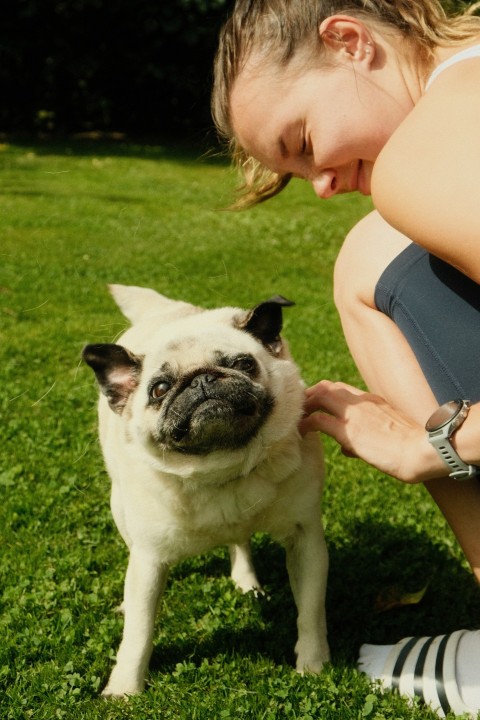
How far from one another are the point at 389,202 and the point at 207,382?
797 mm

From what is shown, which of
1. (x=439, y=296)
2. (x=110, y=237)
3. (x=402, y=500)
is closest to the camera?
(x=439, y=296)

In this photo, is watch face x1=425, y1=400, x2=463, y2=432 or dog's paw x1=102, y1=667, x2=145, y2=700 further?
dog's paw x1=102, y1=667, x2=145, y2=700

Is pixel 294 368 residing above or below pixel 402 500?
above

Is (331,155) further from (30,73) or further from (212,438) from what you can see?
(30,73)

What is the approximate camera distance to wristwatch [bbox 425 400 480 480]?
222 centimetres

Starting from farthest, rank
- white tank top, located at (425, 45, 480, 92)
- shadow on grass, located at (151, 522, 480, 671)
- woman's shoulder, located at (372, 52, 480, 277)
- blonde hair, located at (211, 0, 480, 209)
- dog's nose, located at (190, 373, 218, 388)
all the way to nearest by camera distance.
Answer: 1. shadow on grass, located at (151, 522, 480, 671)
2. dog's nose, located at (190, 373, 218, 388)
3. blonde hair, located at (211, 0, 480, 209)
4. white tank top, located at (425, 45, 480, 92)
5. woman's shoulder, located at (372, 52, 480, 277)

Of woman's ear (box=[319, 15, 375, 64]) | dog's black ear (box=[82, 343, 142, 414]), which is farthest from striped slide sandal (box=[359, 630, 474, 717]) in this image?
woman's ear (box=[319, 15, 375, 64])

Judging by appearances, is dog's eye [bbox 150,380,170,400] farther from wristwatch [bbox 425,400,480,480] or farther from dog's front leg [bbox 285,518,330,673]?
wristwatch [bbox 425,400,480,480]

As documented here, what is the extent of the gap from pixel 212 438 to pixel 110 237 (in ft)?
19.2

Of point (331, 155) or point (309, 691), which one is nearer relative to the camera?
point (331, 155)

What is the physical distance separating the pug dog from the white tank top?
2.69ft

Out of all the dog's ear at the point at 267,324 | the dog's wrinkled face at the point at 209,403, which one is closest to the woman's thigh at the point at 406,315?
the dog's ear at the point at 267,324

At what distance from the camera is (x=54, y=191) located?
404 inches

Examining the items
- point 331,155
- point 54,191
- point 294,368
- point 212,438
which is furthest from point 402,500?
point 54,191
